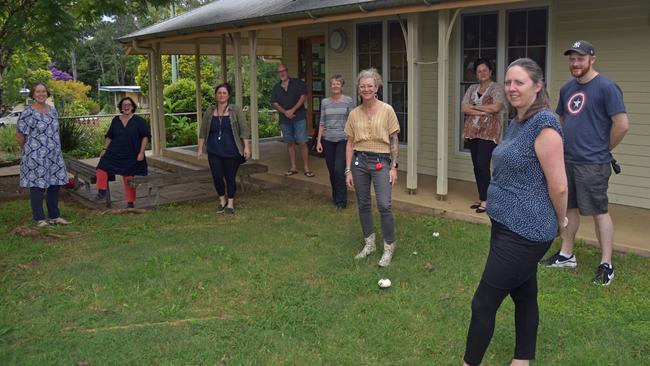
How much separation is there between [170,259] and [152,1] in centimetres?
655

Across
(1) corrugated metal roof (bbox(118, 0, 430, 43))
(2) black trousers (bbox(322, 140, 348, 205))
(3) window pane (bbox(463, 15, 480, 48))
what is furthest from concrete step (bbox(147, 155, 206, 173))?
(3) window pane (bbox(463, 15, 480, 48))

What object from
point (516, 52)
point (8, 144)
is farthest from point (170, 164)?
point (516, 52)

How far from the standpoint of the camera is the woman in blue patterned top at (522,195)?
119 inches

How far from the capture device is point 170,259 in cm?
598

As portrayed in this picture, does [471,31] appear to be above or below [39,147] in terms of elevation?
above

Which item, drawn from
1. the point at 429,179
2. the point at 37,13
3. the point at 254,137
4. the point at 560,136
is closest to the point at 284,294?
the point at 560,136

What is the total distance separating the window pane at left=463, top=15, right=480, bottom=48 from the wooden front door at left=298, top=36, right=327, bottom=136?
3.91m

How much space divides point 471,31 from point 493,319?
6180 mm

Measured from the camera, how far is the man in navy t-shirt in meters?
4.73

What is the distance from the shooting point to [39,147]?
24.1 ft

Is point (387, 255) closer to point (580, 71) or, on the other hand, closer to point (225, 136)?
point (580, 71)

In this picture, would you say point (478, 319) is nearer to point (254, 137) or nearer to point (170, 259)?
point (170, 259)

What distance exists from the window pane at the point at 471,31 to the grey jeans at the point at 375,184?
12.6ft

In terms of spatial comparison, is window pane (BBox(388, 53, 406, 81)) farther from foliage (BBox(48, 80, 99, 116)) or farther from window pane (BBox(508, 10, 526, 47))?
foliage (BBox(48, 80, 99, 116))
